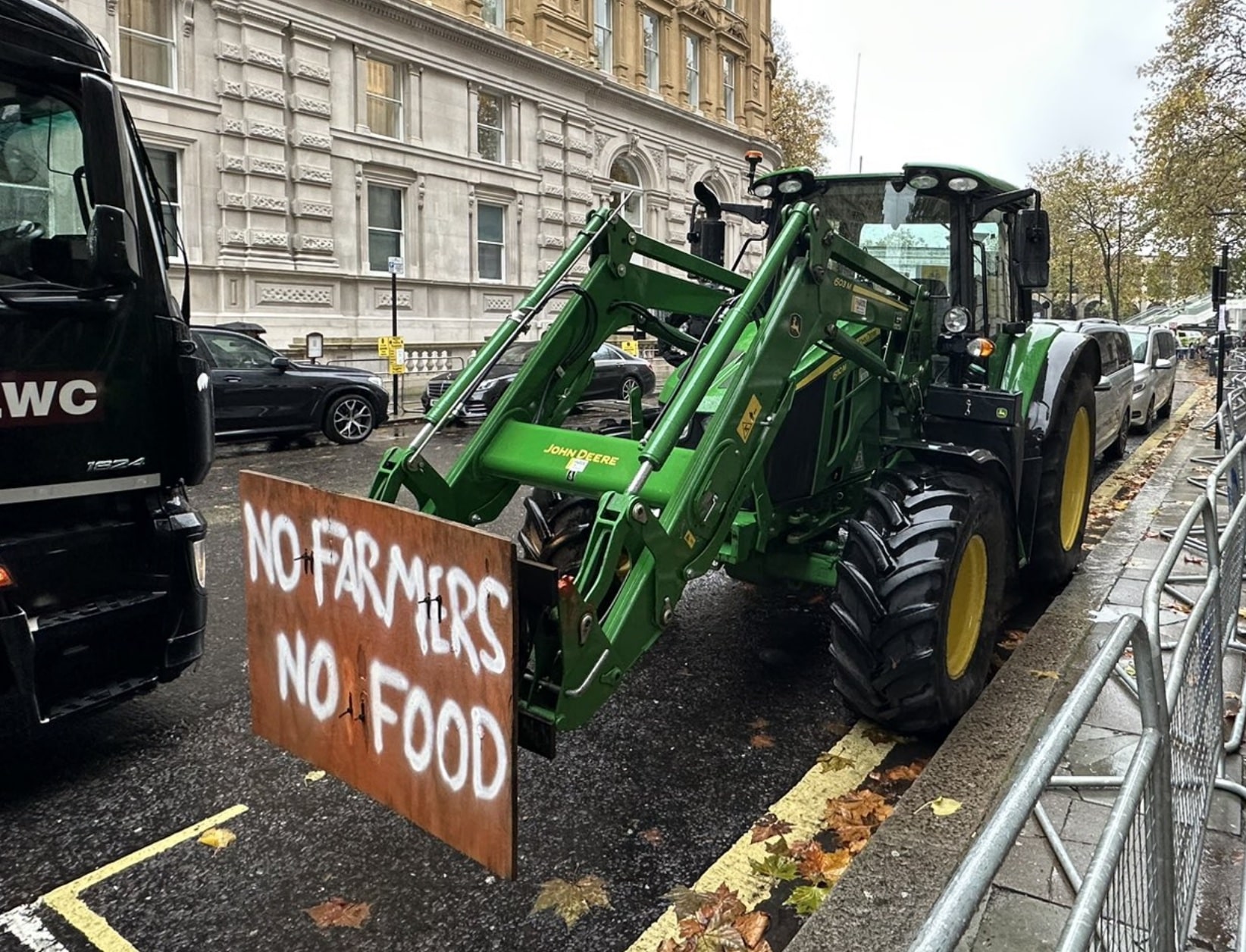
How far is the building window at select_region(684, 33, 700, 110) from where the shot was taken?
33344 millimetres

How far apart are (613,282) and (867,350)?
129cm

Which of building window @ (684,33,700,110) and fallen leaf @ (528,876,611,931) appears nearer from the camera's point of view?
fallen leaf @ (528,876,611,931)

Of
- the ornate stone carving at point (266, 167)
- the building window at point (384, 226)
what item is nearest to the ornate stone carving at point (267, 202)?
the ornate stone carving at point (266, 167)

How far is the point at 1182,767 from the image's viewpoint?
262cm

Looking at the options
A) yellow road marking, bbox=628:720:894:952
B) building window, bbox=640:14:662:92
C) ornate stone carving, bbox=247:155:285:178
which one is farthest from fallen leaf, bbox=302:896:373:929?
building window, bbox=640:14:662:92

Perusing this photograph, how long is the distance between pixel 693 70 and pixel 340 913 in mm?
34914

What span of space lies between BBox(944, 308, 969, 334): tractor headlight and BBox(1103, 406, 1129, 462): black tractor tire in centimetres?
772

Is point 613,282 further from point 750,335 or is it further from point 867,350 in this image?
point 867,350

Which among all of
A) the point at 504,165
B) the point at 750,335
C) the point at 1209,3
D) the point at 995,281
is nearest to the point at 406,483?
the point at 750,335

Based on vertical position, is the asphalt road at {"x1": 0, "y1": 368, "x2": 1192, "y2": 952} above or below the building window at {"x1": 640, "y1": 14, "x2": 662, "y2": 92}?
below

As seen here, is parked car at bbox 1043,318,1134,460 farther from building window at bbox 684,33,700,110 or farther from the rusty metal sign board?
building window at bbox 684,33,700,110

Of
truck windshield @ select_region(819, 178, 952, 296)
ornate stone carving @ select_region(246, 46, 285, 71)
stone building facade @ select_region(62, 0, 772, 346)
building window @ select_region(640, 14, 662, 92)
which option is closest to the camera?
truck windshield @ select_region(819, 178, 952, 296)

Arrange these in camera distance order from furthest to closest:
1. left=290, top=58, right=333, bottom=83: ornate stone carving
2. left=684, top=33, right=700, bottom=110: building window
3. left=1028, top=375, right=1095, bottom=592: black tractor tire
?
left=684, top=33, right=700, bottom=110: building window
left=290, top=58, right=333, bottom=83: ornate stone carving
left=1028, top=375, right=1095, bottom=592: black tractor tire

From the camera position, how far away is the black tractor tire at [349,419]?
1379cm
